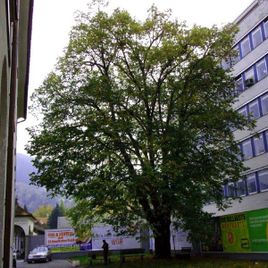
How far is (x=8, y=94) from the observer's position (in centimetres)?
810

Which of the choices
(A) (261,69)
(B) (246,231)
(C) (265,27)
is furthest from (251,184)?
(C) (265,27)

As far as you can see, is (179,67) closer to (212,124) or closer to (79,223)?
(212,124)

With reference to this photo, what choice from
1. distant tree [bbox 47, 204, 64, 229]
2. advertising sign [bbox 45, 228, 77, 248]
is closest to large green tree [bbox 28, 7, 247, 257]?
advertising sign [bbox 45, 228, 77, 248]

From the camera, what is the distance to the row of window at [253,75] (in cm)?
3400

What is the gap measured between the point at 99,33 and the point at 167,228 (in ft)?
42.2

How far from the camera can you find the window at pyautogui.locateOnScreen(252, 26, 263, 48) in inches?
1366

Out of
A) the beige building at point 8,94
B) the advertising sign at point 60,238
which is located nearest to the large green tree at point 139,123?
the beige building at point 8,94

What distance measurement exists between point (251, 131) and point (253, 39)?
26.0 feet

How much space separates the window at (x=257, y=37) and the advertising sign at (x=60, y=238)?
92.8ft

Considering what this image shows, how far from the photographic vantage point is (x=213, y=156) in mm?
26125

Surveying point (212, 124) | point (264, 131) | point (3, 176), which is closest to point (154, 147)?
point (212, 124)

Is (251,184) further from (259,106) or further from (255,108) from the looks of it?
(259,106)

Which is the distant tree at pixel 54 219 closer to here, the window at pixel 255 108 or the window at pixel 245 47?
the window at pixel 255 108

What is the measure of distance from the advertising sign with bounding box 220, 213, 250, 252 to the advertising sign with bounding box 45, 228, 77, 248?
2102 centimetres
